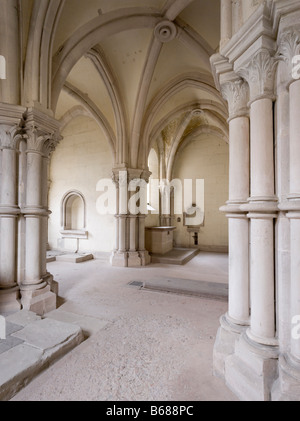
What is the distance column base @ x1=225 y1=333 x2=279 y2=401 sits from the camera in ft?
4.50

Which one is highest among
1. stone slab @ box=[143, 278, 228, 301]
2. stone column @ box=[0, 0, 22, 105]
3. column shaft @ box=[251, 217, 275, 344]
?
stone column @ box=[0, 0, 22, 105]

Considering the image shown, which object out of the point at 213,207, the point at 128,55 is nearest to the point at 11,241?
the point at 128,55

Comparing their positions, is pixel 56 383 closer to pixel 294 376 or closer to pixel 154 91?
pixel 294 376

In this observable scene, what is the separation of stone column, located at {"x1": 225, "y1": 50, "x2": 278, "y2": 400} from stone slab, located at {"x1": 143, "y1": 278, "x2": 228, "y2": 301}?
2075 millimetres

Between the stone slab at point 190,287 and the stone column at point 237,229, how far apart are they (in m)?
1.89

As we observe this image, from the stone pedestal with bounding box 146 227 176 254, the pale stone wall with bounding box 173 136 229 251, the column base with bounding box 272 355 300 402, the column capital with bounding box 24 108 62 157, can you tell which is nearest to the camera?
the column base with bounding box 272 355 300 402

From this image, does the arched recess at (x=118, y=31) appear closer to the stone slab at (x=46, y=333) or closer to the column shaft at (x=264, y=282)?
the stone slab at (x=46, y=333)

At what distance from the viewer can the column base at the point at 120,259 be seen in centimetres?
596

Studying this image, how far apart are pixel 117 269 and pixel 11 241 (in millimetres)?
3123

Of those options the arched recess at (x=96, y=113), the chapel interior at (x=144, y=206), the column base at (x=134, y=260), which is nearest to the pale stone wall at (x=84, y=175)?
the chapel interior at (x=144, y=206)

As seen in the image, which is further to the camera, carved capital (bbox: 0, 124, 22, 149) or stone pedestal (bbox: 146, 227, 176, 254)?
stone pedestal (bbox: 146, 227, 176, 254)

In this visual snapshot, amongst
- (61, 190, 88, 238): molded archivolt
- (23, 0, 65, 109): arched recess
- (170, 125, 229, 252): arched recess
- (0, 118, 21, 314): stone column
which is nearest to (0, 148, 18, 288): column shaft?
(0, 118, 21, 314): stone column

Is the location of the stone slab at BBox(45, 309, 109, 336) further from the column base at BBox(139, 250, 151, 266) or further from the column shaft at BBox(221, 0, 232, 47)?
the column base at BBox(139, 250, 151, 266)
